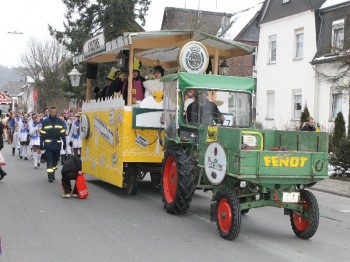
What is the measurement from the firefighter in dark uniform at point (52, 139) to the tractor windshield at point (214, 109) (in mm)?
5094

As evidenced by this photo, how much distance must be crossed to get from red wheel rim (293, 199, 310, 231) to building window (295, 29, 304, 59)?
20.4 meters

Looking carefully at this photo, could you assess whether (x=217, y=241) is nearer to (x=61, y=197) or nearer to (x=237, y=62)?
(x=61, y=197)

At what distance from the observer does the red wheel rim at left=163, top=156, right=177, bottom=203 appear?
31.4 ft

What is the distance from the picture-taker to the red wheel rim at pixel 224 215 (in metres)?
7.70

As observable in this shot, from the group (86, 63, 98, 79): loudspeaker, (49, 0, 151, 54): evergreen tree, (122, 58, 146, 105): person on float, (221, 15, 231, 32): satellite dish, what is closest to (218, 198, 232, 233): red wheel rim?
(122, 58, 146, 105): person on float

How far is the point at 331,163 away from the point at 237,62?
2557 cm

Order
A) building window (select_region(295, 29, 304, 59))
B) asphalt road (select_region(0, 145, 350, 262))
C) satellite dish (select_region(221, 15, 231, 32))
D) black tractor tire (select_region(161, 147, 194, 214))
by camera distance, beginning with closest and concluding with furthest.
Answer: asphalt road (select_region(0, 145, 350, 262)) < black tractor tire (select_region(161, 147, 194, 214)) < building window (select_region(295, 29, 304, 59)) < satellite dish (select_region(221, 15, 231, 32))

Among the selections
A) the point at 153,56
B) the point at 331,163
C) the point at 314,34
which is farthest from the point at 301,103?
the point at 153,56

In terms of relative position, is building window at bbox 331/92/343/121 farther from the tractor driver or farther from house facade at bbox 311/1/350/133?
the tractor driver

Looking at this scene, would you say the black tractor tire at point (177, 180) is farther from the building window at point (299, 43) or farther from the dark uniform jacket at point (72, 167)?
the building window at point (299, 43)

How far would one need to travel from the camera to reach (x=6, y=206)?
32.7ft

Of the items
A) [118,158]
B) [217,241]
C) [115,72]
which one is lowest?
[217,241]

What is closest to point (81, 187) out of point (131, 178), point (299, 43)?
point (131, 178)

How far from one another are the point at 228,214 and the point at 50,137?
23.6 feet
